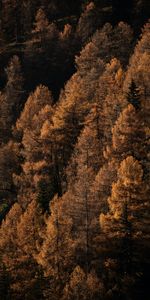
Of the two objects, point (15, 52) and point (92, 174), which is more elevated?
point (15, 52)

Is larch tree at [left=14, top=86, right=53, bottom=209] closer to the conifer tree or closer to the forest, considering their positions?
the forest

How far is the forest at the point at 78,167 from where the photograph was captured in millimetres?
39406

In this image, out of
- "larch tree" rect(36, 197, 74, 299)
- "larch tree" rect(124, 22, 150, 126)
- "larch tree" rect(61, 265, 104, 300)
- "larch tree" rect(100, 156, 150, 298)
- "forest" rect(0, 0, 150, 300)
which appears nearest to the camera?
"larch tree" rect(61, 265, 104, 300)

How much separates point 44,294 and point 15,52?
75.5m

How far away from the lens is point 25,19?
113 meters

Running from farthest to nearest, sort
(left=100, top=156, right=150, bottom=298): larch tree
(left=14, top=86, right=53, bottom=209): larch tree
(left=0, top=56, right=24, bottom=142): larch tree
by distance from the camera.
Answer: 1. (left=0, top=56, right=24, bottom=142): larch tree
2. (left=14, top=86, right=53, bottom=209): larch tree
3. (left=100, top=156, right=150, bottom=298): larch tree

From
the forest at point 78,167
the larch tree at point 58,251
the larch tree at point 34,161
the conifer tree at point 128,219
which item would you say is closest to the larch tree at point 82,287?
the forest at point 78,167

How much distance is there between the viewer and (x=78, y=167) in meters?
52.7

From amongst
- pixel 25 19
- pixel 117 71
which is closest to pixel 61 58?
pixel 25 19

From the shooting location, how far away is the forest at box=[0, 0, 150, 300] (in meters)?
39.4

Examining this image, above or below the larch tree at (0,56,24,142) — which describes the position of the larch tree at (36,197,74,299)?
below

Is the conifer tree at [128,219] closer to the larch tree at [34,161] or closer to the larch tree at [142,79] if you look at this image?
the larch tree at [142,79]

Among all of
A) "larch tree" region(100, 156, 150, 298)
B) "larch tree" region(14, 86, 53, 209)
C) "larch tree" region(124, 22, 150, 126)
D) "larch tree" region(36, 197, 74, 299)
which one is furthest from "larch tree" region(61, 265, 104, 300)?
"larch tree" region(124, 22, 150, 126)

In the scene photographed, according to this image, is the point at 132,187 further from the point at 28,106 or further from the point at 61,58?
the point at 61,58
